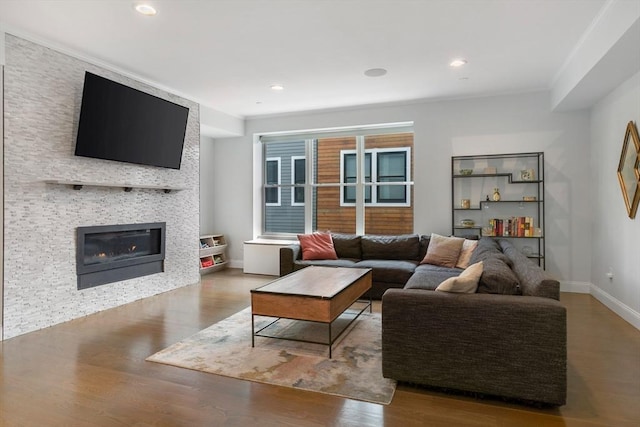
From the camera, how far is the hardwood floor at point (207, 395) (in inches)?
86.0

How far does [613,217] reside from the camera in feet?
14.4

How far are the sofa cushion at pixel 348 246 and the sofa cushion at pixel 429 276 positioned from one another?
1.10 m

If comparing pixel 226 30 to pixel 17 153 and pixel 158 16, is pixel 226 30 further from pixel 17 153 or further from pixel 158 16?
pixel 17 153

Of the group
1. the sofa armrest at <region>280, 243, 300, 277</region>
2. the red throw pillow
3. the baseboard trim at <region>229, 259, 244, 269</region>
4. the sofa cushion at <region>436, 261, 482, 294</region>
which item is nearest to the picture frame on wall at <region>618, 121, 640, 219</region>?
the sofa cushion at <region>436, 261, 482, 294</region>

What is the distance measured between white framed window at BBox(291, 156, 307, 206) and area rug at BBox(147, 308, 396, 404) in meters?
→ 3.45

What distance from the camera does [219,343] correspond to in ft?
11.0

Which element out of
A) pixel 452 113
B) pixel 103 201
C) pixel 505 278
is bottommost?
pixel 505 278

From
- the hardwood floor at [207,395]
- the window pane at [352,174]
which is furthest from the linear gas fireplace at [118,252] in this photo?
the window pane at [352,174]

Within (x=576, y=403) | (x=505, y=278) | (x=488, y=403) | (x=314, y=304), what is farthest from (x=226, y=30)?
(x=576, y=403)

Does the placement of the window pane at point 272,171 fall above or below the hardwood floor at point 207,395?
above

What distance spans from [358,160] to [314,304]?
12.9 feet

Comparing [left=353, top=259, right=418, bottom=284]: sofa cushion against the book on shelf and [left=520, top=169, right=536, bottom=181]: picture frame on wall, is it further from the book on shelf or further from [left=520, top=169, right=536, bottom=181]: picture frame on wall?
[left=520, top=169, right=536, bottom=181]: picture frame on wall

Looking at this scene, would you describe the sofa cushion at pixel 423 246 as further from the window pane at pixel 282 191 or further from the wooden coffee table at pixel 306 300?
the window pane at pixel 282 191

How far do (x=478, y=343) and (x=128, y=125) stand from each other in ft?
14.1
